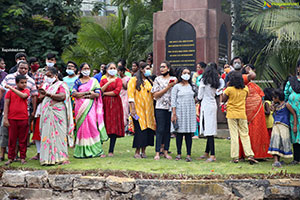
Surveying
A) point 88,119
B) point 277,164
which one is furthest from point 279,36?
point 88,119

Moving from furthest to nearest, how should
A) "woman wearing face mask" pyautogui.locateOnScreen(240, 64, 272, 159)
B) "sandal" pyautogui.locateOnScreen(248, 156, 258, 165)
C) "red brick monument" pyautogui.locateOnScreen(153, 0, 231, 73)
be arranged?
"red brick monument" pyautogui.locateOnScreen(153, 0, 231, 73) < "woman wearing face mask" pyautogui.locateOnScreen(240, 64, 272, 159) < "sandal" pyautogui.locateOnScreen(248, 156, 258, 165)

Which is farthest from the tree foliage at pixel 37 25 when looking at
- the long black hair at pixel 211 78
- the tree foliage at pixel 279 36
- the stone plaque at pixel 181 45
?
the long black hair at pixel 211 78

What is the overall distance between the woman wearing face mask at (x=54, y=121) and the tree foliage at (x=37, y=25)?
9.26 m

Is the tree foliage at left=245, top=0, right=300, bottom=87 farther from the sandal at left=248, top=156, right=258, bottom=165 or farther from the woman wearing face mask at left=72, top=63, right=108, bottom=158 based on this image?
the woman wearing face mask at left=72, top=63, right=108, bottom=158

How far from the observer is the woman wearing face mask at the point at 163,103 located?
8461 mm

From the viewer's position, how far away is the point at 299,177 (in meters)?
6.98

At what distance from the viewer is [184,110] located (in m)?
8.38

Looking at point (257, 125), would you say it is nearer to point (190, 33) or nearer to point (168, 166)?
point (168, 166)

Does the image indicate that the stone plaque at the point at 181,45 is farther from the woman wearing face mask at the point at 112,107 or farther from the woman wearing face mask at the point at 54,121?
the woman wearing face mask at the point at 54,121

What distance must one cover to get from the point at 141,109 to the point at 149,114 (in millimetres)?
199

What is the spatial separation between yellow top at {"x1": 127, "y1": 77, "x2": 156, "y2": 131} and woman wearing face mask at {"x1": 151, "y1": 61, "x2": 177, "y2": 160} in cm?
17

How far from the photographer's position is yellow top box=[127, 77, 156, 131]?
28.0 ft

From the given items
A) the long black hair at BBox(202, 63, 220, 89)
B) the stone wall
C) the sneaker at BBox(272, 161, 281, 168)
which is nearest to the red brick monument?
the long black hair at BBox(202, 63, 220, 89)

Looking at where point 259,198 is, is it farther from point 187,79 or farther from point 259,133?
point 187,79
